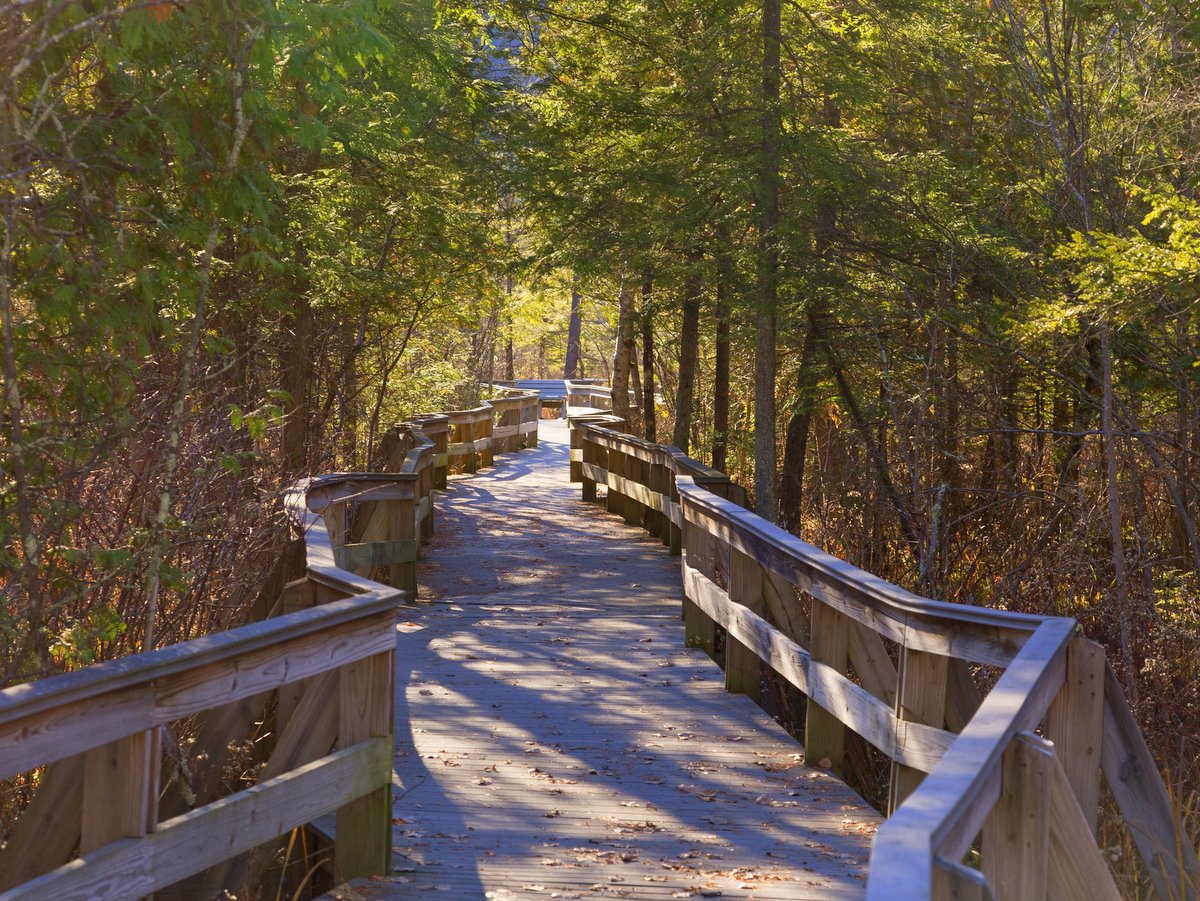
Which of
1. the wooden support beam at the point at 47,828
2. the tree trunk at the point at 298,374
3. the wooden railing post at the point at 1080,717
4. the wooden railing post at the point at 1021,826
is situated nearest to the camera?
the wooden railing post at the point at 1021,826

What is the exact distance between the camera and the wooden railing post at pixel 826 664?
5.80 m

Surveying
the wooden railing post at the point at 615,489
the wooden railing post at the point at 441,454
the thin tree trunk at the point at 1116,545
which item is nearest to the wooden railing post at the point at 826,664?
the thin tree trunk at the point at 1116,545

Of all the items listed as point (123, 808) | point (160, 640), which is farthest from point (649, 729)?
point (123, 808)

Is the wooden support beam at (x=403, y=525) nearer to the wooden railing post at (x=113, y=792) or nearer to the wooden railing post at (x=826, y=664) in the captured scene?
the wooden railing post at (x=826, y=664)

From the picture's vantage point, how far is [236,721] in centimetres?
553

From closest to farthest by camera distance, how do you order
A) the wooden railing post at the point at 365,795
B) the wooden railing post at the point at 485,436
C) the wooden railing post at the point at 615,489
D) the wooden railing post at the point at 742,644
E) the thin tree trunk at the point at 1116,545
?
the wooden railing post at the point at 365,795 → the wooden railing post at the point at 742,644 → the thin tree trunk at the point at 1116,545 → the wooden railing post at the point at 615,489 → the wooden railing post at the point at 485,436

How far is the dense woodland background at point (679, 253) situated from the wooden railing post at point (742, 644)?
234cm

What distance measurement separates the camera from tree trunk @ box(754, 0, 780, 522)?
11797mm

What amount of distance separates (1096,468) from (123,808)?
1026 cm

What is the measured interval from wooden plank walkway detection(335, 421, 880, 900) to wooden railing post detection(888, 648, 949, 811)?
605 millimetres

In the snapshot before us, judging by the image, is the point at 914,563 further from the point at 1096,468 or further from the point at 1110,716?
the point at 1110,716

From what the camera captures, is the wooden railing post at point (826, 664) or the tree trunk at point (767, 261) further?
the tree trunk at point (767, 261)

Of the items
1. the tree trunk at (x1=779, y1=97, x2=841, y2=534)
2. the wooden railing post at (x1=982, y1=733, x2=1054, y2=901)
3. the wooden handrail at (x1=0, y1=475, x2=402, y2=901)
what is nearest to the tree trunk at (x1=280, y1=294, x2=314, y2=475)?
the tree trunk at (x1=779, y1=97, x2=841, y2=534)

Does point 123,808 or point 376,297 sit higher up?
point 376,297
